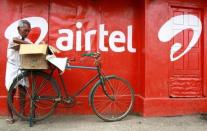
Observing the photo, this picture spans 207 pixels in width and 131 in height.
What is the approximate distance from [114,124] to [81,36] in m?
2.04

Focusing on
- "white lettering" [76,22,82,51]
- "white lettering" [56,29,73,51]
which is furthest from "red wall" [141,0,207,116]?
"white lettering" [56,29,73,51]

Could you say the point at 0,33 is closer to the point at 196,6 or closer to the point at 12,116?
the point at 12,116

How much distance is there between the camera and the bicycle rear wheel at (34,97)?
580cm

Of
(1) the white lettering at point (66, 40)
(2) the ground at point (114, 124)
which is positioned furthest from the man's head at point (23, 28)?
(2) the ground at point (114, 124)

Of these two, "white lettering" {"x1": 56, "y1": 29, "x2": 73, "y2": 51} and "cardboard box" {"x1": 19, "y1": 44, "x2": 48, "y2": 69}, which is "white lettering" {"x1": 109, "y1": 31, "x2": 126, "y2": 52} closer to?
"white lettering" {"x1": 56, "y1": 29, "x2": 73, "y2": 51}

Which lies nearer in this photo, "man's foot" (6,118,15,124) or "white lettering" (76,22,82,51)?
"man's foot" (6,118,15,124)

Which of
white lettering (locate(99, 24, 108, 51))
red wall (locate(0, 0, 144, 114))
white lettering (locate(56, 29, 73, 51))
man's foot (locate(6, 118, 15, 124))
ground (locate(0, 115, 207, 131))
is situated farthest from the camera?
white lettering (locate(99, 24, 108, 51))

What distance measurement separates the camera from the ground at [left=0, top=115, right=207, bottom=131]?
5.67 meters

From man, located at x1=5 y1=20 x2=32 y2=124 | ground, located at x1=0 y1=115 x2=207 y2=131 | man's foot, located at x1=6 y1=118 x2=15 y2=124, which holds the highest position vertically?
man, located at x1=5 y1=20 x2=32 y2=124

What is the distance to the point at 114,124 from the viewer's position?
597 centimetres

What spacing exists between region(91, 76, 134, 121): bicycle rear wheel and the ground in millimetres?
199

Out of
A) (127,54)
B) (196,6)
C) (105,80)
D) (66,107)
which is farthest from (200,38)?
(66,107)

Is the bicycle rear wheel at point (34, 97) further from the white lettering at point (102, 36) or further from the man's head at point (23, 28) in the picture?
the white lettering at point (102, 36)

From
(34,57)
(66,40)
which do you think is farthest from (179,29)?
(34,57)
